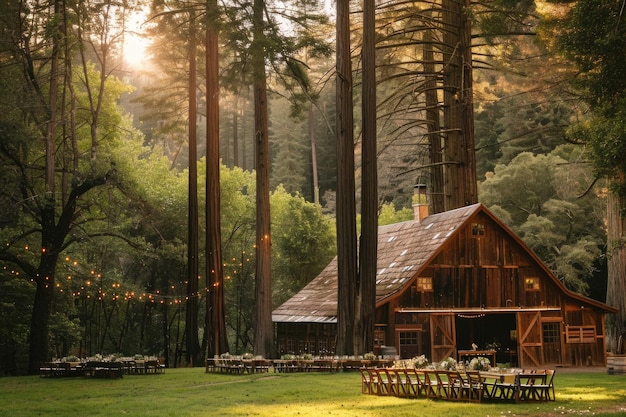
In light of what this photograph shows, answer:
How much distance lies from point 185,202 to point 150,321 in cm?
720

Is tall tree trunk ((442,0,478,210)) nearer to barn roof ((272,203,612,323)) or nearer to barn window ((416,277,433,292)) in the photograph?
barn roof ((272,203,612,323))

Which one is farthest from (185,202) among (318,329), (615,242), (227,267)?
(615,242)

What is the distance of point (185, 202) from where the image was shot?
44125 mm

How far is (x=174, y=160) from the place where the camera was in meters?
43.2

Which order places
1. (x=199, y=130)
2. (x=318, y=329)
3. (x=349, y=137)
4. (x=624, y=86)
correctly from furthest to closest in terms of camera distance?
(x=199, y=130), (x=318, y=329), (x=349, y=137), (x=624, y=86)

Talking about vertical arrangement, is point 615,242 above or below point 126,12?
below

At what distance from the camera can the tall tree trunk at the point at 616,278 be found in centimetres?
2881

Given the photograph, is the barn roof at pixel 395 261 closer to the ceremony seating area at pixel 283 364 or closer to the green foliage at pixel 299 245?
the ceremony seating area at pixel 283 364

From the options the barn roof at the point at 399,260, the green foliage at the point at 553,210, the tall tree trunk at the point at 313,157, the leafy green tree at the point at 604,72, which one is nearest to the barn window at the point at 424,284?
the barn roof at the point at 399,260

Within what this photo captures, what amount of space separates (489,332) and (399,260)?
606 cm

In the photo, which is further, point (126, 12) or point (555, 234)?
point (555, 234)

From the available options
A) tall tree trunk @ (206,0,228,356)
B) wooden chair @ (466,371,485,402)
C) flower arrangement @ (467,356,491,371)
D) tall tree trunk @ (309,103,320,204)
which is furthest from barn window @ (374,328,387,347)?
tall tree trunk @ (309,103,320,204)

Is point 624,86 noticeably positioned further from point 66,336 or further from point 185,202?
point 185,202

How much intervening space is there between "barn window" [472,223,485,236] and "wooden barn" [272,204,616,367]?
25mm
